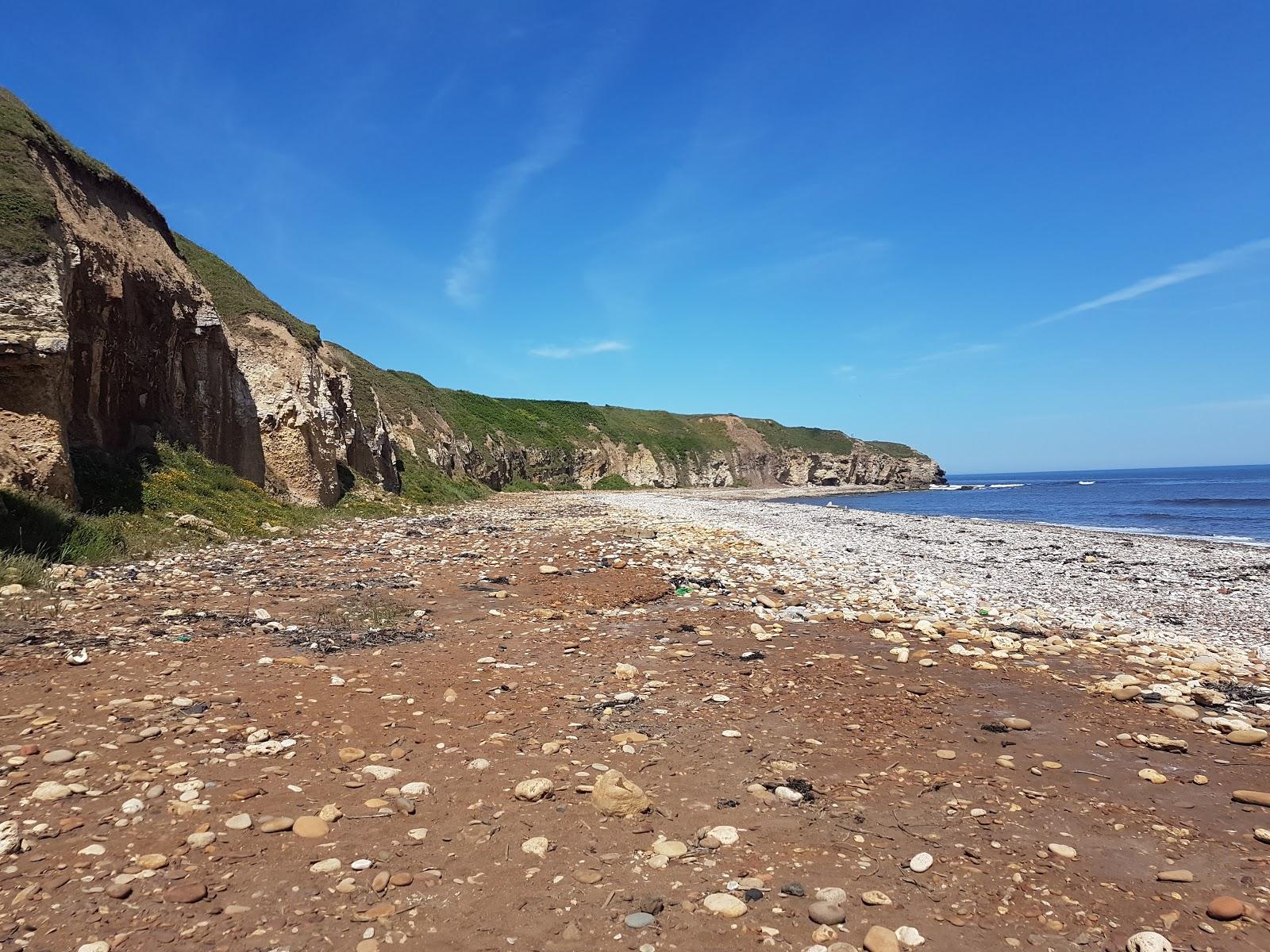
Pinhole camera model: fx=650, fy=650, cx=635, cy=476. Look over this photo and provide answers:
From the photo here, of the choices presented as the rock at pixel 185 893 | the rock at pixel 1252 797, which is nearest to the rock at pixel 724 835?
the rock at pixel 185 893

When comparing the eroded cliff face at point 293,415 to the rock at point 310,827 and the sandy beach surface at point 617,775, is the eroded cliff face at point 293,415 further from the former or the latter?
the rock at point 310,827

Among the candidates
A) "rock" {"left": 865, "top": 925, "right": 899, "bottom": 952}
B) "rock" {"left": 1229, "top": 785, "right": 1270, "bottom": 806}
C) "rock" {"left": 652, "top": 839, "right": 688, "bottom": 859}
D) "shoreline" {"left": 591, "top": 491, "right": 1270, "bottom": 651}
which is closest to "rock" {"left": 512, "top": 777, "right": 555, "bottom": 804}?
"rock" {"left": 652, "top": 839, "right": 688, "bottom": 859}

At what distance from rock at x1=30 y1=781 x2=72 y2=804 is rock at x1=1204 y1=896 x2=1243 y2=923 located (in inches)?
236

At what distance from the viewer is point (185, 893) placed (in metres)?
2.97

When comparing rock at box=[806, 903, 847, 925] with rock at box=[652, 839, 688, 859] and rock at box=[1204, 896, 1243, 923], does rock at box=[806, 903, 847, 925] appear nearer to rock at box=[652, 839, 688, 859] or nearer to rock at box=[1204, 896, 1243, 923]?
rock at box=[652, 839, 688, 859]

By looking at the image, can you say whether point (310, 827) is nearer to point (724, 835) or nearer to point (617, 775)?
point (617, 775)

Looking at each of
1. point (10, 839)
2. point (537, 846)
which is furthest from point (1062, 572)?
point (10, 839)

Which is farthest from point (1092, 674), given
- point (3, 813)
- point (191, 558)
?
point (191, 558)

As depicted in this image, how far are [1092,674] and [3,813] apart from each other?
8905 millimetres

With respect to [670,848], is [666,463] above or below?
above

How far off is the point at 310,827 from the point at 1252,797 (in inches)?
230

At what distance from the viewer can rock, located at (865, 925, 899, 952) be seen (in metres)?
2.83

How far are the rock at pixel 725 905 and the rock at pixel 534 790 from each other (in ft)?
4.22

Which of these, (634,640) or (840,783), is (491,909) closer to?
→ (840,783)
